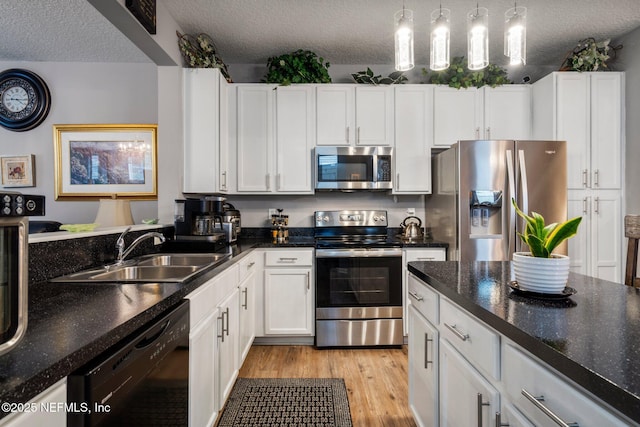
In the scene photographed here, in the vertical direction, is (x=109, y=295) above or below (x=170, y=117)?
below

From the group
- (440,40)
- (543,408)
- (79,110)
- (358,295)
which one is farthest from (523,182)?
(79,110)

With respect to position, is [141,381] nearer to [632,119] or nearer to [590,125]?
[590,125]

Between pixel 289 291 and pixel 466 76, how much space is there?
2.50m

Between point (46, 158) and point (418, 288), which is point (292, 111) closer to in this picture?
point (418, 288)

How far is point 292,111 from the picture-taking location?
3016 millimetres

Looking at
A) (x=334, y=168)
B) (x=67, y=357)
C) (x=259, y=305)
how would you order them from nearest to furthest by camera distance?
(x=67, y=357) < (x=259, y=305) < (x=334, y=168)

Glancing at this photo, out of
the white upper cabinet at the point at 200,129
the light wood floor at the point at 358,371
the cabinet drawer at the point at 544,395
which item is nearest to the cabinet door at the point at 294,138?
the white upper cabinet at the point at 200,129

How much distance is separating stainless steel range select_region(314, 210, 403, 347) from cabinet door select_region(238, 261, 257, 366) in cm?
52

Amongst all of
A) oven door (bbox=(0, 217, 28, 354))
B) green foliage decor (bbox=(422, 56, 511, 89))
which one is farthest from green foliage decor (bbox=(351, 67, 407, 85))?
oven door (bbox=(0, 217, 28, 354))

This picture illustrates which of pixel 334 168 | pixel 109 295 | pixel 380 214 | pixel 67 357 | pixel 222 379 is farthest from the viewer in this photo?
pixel 380 214

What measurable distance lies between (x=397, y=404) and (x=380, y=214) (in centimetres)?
169

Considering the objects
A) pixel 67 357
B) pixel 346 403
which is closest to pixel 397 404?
pixel 346 403

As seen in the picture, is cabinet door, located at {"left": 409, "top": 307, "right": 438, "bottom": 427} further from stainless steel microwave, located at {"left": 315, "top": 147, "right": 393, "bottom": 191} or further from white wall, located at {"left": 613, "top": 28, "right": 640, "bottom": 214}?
white wall, located at {"left": 613, "top": 28, "right": 640, "bottom": 214}

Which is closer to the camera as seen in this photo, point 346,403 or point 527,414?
point 527,414
